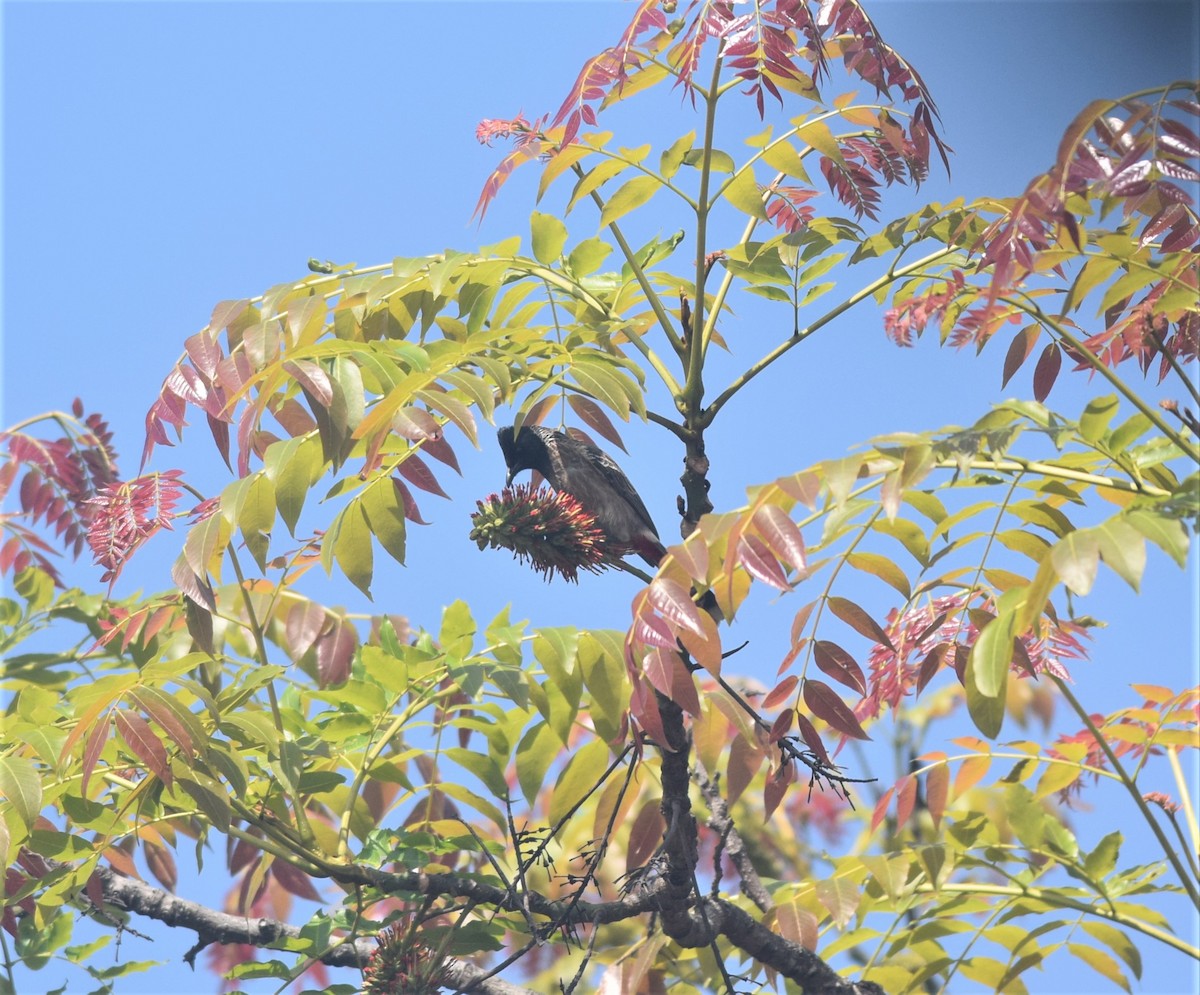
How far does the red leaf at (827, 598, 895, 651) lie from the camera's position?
8.05ft

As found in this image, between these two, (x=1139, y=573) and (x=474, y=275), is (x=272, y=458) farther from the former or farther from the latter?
(x=1139, y=573)

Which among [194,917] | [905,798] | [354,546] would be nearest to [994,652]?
[905,798]

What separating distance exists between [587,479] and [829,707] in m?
1.33

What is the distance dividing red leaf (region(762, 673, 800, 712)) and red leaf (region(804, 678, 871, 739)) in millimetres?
35

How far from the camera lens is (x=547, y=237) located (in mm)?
2941

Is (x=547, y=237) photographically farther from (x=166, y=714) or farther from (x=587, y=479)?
(x=166, y=714)

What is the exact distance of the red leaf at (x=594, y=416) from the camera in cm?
308

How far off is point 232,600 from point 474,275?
1.42m

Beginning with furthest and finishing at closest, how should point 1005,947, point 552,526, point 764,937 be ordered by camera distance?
1. point 1005,947
2. point 764,937
3. point 552,526

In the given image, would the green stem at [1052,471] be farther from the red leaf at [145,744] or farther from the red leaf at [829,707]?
the red leaf at [145,744]

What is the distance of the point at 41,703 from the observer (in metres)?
2.68

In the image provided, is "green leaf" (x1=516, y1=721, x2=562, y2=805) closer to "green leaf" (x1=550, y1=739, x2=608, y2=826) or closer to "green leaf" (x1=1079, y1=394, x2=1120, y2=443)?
"green leaf" (x1=550, y1=739, x2=608, y2=826)

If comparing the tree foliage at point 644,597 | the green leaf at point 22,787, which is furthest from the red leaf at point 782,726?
the green leaf at point 22,787

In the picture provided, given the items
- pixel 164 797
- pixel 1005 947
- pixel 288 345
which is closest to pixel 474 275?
pixel 288 345
